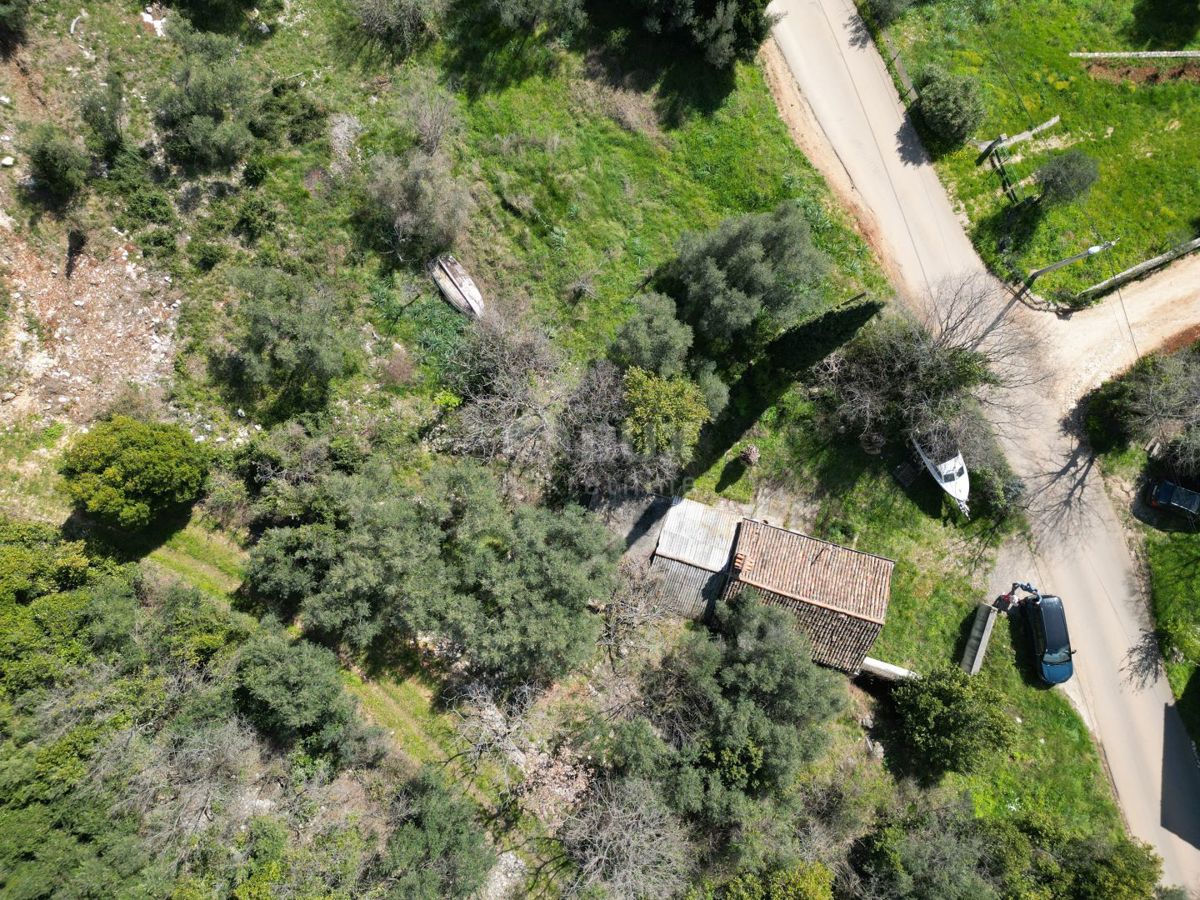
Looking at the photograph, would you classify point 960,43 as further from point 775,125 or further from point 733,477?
point 733,477

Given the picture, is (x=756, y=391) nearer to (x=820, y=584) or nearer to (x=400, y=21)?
(x=820, y=584)

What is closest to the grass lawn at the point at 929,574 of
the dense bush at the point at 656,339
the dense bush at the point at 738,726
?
the dense bush at the point at 738,726

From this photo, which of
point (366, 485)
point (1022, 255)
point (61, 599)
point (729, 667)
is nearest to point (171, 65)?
point (366, 485)

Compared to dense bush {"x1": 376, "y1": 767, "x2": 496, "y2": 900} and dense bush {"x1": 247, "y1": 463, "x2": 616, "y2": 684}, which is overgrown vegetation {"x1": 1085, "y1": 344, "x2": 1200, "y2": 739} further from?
dense bush {"x1": 376, "y1": 767, "x2": 496, "y2": 900}

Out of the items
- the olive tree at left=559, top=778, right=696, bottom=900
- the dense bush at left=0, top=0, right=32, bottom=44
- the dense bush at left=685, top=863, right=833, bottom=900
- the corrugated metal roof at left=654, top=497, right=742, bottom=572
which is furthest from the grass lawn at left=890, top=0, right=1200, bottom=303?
the dense bush at left=0, top=0, right=32, bottom=44

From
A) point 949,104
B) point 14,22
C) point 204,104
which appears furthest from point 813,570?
point 14,22
